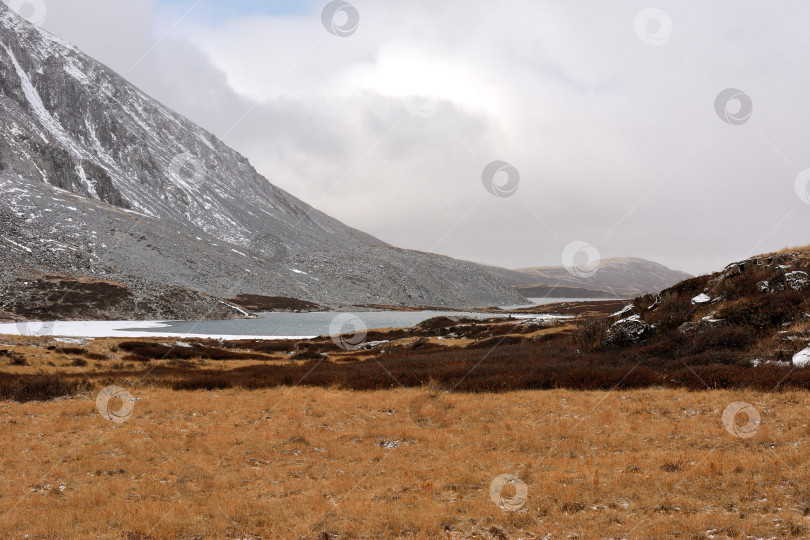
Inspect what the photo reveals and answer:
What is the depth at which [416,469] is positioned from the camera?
1361 cm

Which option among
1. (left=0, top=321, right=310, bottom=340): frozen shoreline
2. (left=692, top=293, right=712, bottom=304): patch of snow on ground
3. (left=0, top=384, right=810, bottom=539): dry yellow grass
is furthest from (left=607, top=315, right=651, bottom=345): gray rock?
(left=0, top=321, right=310, bottom=340): frozen shoreline

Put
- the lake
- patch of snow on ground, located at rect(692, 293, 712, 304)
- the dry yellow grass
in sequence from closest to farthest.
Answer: the dry yellow grass, patch of snow on ground, located at rect(692, 293, 712, 304), the lake

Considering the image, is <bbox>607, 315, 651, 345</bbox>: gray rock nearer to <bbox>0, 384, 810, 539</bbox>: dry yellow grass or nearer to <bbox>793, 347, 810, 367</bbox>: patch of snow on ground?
<bbox>793, 347, 810, 367</bbox>: patch of snow on ground

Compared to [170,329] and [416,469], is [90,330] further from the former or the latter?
[416,469]

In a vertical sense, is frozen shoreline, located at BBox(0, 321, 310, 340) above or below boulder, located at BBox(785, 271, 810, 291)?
above

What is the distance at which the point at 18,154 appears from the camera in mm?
160000

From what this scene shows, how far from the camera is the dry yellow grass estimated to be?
996 centimetres

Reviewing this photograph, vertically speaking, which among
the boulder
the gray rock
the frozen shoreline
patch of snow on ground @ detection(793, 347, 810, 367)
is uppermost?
the frozen shoreline

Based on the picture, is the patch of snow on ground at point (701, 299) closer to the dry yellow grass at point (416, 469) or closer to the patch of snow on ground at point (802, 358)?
the patch of snow on ground at point (802, 358)

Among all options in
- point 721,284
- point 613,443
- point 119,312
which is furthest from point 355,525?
point 119,312

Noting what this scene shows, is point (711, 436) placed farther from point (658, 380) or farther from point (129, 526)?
point (129, 526)

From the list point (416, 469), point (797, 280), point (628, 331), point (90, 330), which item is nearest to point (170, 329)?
point (90, 330)

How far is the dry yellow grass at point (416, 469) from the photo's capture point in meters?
9.96

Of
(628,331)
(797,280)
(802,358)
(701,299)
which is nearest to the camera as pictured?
(802,358)
